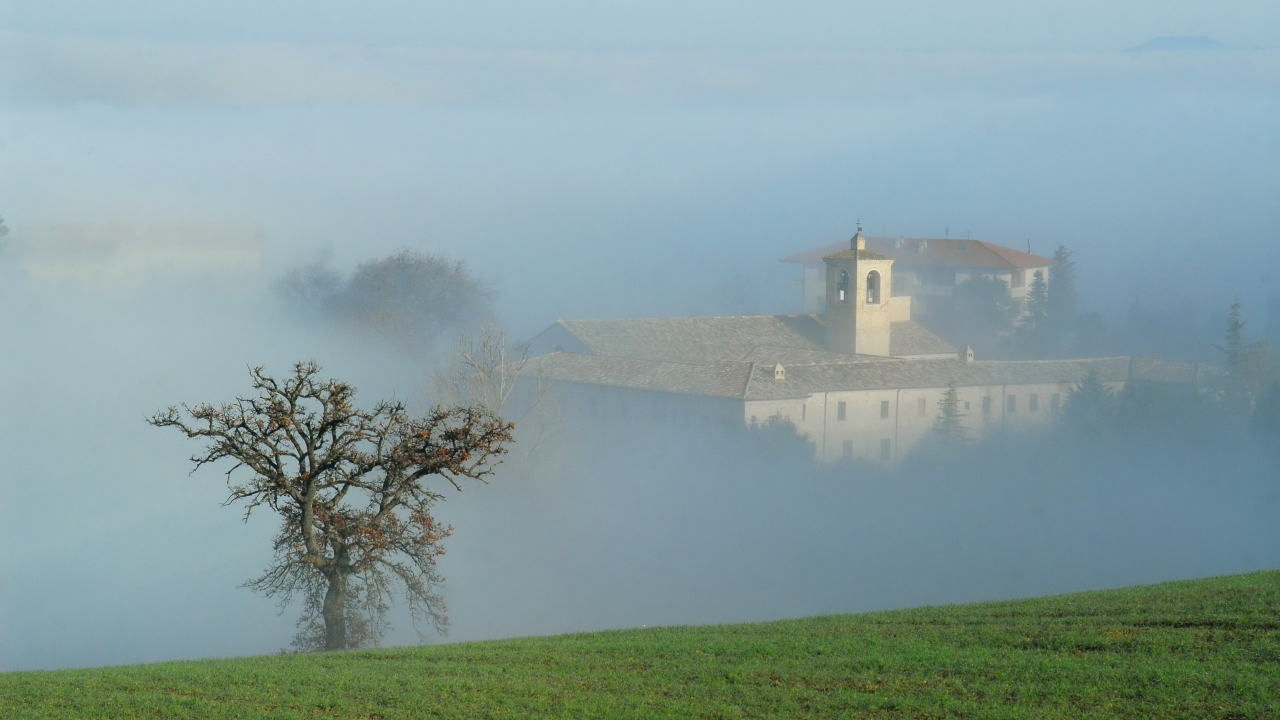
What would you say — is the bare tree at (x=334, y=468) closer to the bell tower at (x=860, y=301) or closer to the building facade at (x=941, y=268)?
the bell tower at (x=860, y=301)

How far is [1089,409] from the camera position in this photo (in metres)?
55.1

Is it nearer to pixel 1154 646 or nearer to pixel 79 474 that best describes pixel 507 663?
pixel 1154 646

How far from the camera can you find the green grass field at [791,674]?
10445 mm

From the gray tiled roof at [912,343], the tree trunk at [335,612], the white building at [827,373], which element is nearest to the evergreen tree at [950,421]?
the white building at [827,373]

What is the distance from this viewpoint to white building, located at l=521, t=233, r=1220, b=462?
1887 inches

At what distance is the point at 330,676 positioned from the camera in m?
12.2

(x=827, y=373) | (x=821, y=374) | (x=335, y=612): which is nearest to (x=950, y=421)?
(x=827, y=373)

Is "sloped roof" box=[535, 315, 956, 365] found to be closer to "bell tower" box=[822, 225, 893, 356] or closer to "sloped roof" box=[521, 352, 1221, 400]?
"bell tower" box=[822, 225, 893, 356]

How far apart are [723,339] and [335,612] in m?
43.7

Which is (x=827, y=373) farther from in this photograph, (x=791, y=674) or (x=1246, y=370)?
(x=791, y=674)

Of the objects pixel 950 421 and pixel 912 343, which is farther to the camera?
pixel 912 343

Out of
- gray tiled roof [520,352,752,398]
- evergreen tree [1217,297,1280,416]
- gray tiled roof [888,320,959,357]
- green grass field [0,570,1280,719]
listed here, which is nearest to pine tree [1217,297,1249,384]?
evergreen tree [1217,297,1280,416]

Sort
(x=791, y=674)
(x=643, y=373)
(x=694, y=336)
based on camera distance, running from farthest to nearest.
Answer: (x=694, y=336), (x=643, y=373), (x=791, y=674)

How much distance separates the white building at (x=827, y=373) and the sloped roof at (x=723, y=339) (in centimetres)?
7
